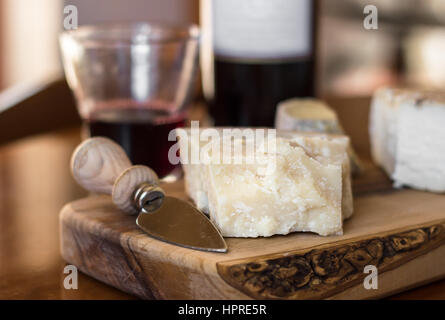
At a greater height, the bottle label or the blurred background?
the bottle label

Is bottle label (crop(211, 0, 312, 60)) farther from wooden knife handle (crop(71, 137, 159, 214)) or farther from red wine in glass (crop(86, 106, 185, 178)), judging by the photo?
wooden knife handle (crop(71, 137, 159, 214))

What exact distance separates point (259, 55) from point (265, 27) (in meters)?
0.05

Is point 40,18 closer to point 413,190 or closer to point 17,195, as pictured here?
point 17,195

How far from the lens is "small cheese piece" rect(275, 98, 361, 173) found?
0.99 meters

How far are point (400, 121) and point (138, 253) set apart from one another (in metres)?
0.44

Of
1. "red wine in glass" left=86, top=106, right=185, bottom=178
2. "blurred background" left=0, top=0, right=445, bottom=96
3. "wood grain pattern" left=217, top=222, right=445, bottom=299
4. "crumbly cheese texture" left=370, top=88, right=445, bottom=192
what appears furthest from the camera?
"blurred background" left=0, top=0, right=445, bottom=96

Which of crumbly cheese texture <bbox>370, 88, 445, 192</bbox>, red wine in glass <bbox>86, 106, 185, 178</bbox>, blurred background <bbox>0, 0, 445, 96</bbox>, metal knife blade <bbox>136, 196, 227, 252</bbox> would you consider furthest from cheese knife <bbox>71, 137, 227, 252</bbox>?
blurred background <bbox>0, 0, 445, 96</bbox>

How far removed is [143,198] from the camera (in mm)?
738


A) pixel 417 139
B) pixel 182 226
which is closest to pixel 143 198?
pixel 182 226

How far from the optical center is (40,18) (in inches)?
92.6

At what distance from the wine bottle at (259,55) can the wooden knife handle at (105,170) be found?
415 mm

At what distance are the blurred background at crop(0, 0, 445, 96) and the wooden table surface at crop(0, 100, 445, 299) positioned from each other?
99 cm
